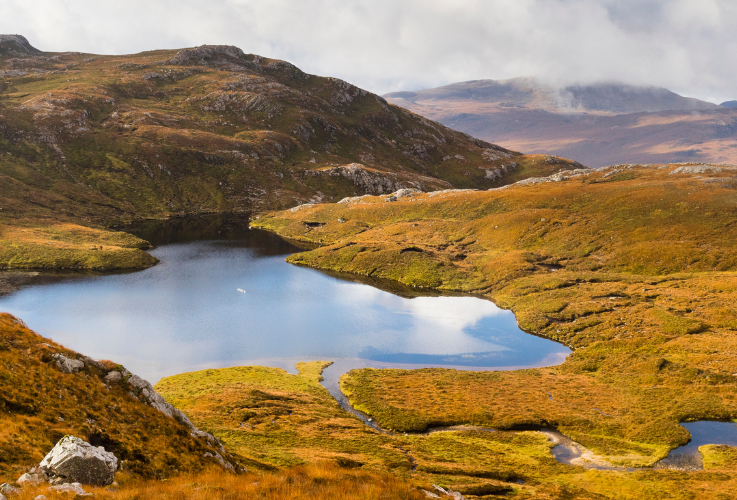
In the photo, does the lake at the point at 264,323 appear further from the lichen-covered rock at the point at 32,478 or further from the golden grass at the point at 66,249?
the lichen-covered rock at the point at 32,478

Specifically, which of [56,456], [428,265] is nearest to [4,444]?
[56,456]

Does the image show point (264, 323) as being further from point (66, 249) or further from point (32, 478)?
point (66, 249)

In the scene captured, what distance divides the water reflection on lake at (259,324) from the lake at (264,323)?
0.70 feet

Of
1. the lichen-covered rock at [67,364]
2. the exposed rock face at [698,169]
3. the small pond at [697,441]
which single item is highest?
the exposed rock face at [698,169]

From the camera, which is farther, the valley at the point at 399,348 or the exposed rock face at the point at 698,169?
the exposed rock face at the point at 698,169

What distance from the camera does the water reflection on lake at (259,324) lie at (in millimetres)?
70625

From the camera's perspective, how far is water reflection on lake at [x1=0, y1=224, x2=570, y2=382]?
70625 millimetres

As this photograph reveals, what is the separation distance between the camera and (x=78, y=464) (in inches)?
664

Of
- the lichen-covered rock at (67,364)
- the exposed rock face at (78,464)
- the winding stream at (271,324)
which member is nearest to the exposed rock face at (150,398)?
the lichen-covered rock at (67,364)

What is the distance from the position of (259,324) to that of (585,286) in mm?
70527

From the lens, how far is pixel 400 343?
77125mm

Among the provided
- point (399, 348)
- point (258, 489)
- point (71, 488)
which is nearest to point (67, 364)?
point (71, 488)

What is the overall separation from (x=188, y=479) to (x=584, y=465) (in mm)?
38916

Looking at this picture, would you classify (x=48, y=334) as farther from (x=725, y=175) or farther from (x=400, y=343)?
(x=725, y=175)
